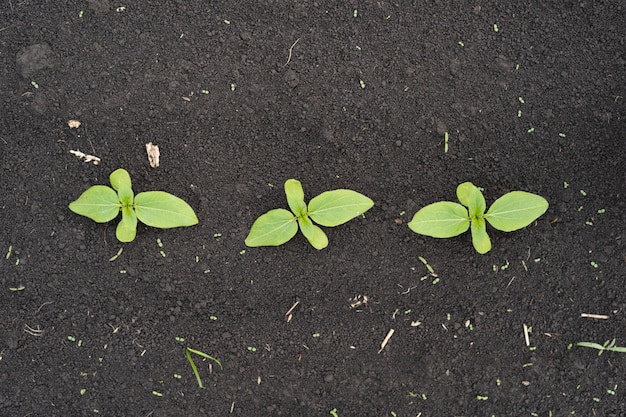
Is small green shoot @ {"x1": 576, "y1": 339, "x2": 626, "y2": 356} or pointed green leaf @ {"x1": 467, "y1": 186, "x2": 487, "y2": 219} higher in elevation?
pointed green leaf @ {"x1": 467, "y1": 186, "x2": 487, "y2": 219}

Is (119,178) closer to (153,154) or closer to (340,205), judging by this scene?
(153,154)

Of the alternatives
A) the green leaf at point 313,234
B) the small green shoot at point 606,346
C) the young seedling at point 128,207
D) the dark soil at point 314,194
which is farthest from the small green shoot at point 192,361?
the small green shoot at point 606,346

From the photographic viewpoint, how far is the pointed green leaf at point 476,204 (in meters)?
2.18

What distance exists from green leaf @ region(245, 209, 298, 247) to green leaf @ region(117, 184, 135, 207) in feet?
1.50

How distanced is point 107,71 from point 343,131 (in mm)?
928

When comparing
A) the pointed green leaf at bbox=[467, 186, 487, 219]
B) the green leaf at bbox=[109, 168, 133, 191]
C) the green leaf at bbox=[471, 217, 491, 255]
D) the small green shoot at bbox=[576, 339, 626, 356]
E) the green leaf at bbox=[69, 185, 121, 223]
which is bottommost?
the small green shoot at bbox=[576, 339, 626, 356]

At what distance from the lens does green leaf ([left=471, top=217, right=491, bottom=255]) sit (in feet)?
7.14

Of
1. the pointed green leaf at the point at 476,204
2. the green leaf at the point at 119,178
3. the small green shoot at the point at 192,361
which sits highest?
the pointed green leaf at the point at 476,204

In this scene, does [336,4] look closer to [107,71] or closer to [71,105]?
[107,71]

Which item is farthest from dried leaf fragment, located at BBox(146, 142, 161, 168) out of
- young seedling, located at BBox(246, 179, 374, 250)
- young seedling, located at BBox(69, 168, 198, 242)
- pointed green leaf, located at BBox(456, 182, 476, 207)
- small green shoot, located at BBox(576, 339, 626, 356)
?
small green shoot, located at BBox(576, 339, 626, 356)

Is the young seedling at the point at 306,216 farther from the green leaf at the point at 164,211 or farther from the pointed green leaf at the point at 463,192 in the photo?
the pointed green leaf at the point at 463,192

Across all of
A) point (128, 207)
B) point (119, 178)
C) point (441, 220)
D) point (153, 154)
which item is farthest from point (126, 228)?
point (441, 220)

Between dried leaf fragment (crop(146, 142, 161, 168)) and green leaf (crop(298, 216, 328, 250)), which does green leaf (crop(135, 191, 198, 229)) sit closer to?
dried leaf fragment (crop(146, 142, 161, 168))

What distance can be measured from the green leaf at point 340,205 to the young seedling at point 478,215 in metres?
0.19
